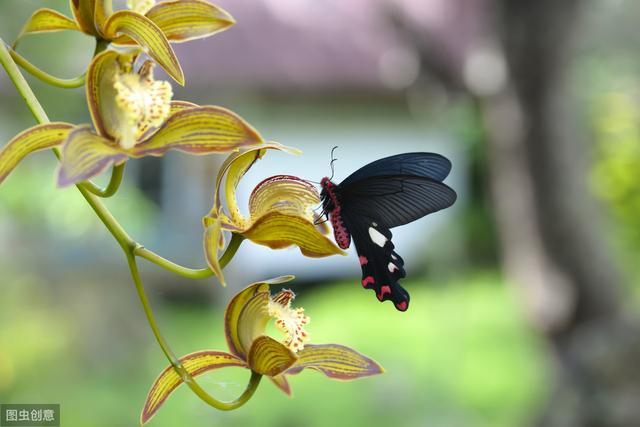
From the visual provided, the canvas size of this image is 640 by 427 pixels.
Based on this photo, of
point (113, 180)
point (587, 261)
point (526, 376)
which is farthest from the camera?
point (526, 376)

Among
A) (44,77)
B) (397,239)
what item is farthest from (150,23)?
(397,239)

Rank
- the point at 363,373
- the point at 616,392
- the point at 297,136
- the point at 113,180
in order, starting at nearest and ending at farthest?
1. the point at 113,180
2. the point at 363,373
3. the point at 616,392
4. the point at 297,136

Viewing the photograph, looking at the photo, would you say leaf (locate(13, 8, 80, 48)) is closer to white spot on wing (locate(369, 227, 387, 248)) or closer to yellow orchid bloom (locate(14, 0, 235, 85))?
yellow orchid bloom (locate(14, 0, 235, 85))

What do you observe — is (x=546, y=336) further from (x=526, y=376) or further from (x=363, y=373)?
(x=363, y=373)

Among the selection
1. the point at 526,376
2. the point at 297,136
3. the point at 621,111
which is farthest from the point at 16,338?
the point at 621,111


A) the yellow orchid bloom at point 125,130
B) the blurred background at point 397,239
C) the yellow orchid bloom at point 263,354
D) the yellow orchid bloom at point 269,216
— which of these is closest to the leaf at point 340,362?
the yellow orchid bloom at point 263,354

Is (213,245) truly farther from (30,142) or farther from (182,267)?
(30,142)
